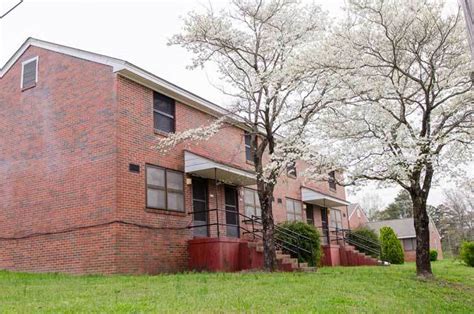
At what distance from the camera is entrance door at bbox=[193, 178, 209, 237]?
603 inches

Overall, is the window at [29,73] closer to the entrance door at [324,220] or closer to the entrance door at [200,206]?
the entrance door at [200,206]

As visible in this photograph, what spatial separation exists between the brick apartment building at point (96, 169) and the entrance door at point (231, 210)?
542 millimetres

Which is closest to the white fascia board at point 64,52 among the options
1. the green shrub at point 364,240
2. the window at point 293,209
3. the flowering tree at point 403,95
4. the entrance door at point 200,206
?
the entrance door at point 200,206

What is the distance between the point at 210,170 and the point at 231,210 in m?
2.76

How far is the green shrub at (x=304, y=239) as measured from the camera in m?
16.6

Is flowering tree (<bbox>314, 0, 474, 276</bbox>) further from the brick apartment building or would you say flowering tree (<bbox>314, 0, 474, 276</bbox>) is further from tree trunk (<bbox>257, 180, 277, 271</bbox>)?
the brick apartment building

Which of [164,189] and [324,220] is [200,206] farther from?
[324,220]

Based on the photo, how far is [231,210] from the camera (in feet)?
57.0

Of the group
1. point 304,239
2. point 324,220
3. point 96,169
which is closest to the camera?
point 96,169

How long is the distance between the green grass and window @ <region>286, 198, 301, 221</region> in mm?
10784

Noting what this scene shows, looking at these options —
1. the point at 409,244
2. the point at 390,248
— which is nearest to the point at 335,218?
the point at 390,248

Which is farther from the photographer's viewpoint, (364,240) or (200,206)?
(364,240)

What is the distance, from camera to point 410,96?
41.9 ft

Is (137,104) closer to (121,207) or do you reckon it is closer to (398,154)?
(121,207)
